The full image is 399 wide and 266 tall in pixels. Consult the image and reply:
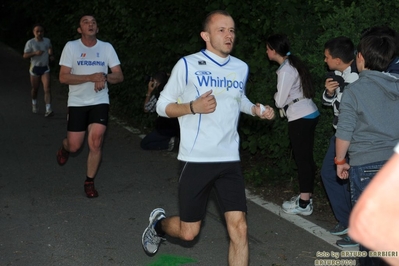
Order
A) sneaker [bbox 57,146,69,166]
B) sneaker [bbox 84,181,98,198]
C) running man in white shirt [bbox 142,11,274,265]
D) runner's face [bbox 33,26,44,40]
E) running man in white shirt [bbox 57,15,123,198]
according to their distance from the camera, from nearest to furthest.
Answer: running man in white shirt [bbox 142,11,274,265] → running man in white shirt [bbox 57,15,123,198] → sneaker [bbox 84,181,98,198] → sneaker [bbox 57,146,69,166] → runner's face [bbox 33,26,44,40]

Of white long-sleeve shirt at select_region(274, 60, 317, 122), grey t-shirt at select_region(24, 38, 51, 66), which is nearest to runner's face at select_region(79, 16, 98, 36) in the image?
white long-sleeve shirt at select_region(274, 60, 317, 122)

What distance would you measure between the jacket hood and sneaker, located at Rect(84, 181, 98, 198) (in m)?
3.87

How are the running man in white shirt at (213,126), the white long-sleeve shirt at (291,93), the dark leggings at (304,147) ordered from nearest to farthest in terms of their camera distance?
the running man in white shirt at (213,126), the white long-sleeve shirt at (291,93), the dark leggings at (304,147)

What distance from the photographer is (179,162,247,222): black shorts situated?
4.96 meters

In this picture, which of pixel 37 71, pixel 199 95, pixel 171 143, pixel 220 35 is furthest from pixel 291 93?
pixel 37 71

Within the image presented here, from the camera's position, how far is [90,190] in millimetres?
7625

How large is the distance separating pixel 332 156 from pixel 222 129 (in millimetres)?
1686

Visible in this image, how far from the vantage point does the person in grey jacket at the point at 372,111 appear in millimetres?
4645

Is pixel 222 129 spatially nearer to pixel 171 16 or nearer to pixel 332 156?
pixel 332 156

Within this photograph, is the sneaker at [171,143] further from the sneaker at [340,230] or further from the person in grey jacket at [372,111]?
the person in grey jacket at [372,111]

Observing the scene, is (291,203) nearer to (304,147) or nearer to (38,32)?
(304,147)

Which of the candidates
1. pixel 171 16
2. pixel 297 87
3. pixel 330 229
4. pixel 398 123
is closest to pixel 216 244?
pixel 330 229

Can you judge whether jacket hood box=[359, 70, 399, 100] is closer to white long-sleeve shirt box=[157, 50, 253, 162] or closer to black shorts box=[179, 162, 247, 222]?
white long-sleeve shirt box=[157, 50, 253, 162]

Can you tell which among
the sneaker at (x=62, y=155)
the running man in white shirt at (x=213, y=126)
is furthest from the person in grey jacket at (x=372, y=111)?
the sneaker at (x=62, y=155)
